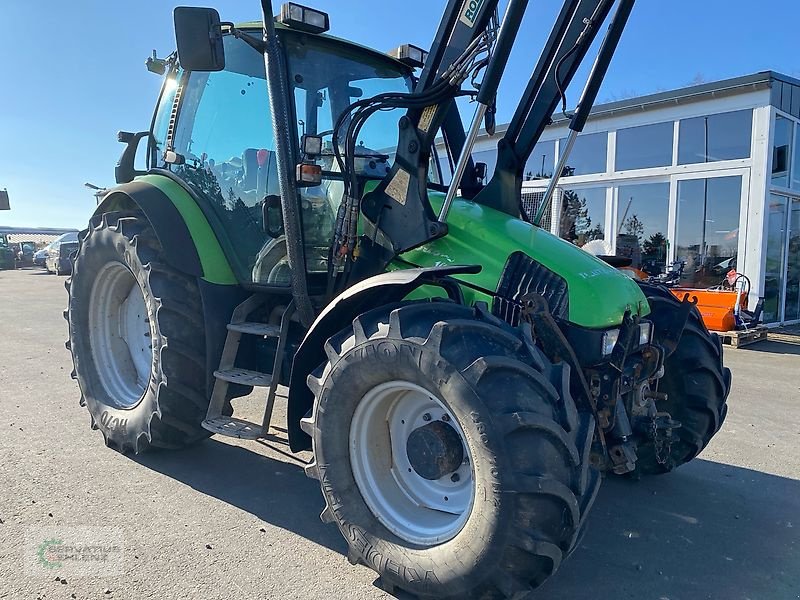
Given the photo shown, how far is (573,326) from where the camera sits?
2941mm

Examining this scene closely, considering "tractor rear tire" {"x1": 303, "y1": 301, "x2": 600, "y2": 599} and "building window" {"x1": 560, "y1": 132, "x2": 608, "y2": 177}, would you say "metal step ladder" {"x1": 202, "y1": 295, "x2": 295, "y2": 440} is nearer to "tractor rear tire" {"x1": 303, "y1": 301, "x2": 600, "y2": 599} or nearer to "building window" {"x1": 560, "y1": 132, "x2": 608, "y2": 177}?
"tractor rear tire" {"x1": 303, "y1": 301, "x2": 600, "y2": 599}

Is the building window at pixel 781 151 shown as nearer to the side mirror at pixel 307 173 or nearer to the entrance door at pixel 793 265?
the entrance door at pixel 793 265

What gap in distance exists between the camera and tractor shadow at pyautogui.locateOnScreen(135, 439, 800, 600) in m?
2.82

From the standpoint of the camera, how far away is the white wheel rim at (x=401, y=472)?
9.04 ft

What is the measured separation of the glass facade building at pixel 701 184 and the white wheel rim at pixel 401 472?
7828 mm

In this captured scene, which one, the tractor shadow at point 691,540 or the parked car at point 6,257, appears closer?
the tractor shadow at point 691,540

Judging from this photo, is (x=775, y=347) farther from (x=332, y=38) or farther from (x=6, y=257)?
(x=6, y=257)

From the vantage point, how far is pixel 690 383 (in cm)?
372

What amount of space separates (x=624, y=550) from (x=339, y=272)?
2.05 metres

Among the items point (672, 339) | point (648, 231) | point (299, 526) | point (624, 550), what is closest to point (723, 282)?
point (648, 231)

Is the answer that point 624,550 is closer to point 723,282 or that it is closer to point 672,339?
point 672,339

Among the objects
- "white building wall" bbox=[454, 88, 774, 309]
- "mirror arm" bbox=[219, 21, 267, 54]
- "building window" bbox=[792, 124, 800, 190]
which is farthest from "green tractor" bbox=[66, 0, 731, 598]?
"building window" bbox=[792, 124, 800, 190]

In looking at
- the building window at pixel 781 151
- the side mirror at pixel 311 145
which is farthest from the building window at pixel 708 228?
the side mirror at pixel 311 145

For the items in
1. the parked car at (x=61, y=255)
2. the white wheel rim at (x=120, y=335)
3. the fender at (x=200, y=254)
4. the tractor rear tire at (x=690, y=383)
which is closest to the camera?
the tractor rear tire at (x=690, y=383)
